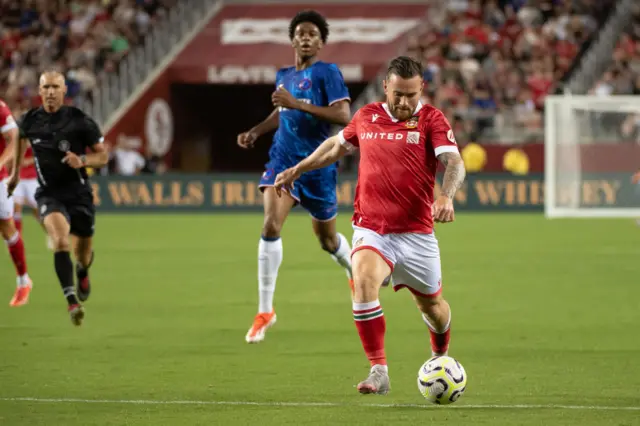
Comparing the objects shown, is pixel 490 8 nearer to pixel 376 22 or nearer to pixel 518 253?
pixel 376 22

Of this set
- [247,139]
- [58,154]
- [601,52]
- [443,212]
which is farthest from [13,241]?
[601,52]

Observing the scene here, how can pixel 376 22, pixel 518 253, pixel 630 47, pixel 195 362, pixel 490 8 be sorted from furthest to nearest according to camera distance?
1. pixel 376 22
2. pixel 490 8
3. pixel 630 47
4. pixel 518 253
5. pixel 195 362

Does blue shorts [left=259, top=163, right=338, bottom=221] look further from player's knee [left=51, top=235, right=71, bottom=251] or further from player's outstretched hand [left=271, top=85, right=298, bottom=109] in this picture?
player's knee [left=51, top=235, right=71, bottom=251]

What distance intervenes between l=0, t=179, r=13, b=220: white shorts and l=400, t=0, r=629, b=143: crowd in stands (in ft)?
53.7

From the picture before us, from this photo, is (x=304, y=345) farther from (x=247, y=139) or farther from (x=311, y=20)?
(x=311, y=20)

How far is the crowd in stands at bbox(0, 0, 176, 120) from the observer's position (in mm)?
33156

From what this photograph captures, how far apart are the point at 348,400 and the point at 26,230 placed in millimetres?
17554

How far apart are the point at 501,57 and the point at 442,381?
23474 mm

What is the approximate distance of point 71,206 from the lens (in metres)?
11.6

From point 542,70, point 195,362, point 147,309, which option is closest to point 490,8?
point 542,70

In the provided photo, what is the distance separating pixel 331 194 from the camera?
416 inches

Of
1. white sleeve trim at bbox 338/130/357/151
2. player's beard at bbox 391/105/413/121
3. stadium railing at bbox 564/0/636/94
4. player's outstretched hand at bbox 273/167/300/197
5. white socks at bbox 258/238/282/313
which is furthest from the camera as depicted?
stadium railing at bbox 564/0/636/94

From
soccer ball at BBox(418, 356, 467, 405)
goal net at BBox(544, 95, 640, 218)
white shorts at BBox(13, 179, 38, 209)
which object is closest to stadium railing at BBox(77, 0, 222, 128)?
goal net at BBox(544, 95, 640, 218)

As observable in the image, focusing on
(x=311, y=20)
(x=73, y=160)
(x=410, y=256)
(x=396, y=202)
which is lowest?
(x=73, y=160)
